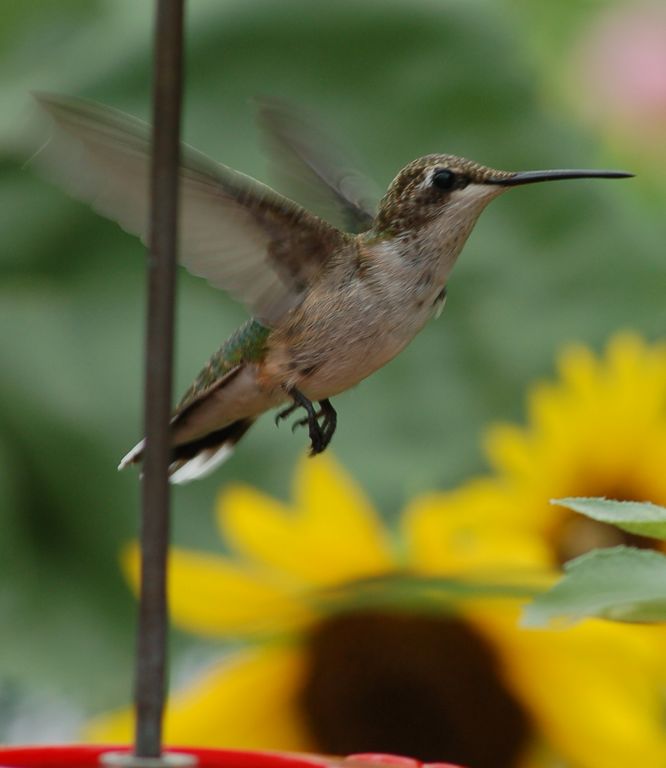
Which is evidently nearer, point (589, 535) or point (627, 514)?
point (627, 514)

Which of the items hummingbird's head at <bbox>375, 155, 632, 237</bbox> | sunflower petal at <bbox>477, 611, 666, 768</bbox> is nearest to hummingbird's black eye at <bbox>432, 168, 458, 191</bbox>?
hummingbird's head at <bbox>375, 155, 632, 237</bbox>

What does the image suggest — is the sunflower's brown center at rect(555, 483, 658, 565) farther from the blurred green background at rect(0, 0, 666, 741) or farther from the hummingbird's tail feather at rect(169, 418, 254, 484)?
the hummingbird's tail feather at rect(169, 418, 254, 484)

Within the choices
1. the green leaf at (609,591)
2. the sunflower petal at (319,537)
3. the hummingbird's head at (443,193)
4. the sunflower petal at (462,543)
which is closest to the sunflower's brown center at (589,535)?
the sunflower petal at (462,543)

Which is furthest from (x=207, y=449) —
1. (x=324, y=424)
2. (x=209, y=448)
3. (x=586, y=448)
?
(x=586, y=448)

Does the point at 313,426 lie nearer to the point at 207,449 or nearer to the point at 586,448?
the point at 207,449

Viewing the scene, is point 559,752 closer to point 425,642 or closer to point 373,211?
point 425,642

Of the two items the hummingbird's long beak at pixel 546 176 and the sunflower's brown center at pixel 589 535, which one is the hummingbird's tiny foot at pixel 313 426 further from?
the sunflower's brown center at pixel 589 535
